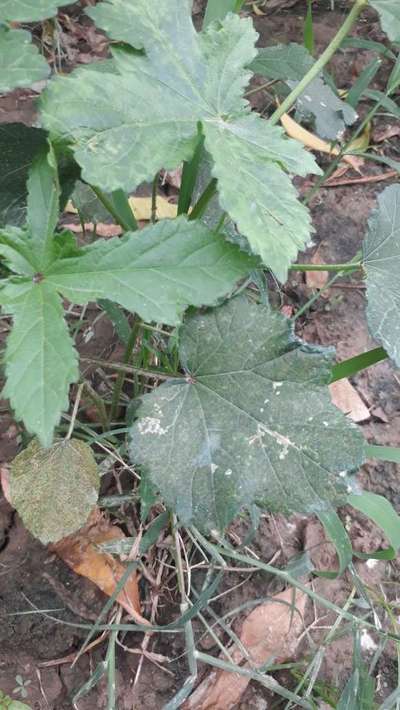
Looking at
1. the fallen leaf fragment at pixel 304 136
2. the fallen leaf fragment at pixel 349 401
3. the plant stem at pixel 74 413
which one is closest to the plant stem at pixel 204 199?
the plant stem at pixel 74 413

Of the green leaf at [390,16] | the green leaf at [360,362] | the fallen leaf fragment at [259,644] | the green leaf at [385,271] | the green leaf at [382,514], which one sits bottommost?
the fallen leaf fragment at [259,644]

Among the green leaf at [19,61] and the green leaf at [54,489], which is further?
the green leaf at [54,489]

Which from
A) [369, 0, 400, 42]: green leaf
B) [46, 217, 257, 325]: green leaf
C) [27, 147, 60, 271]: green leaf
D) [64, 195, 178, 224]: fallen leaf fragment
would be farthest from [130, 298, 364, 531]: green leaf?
[64, 195, 178, 224]: fallen leaf fragment

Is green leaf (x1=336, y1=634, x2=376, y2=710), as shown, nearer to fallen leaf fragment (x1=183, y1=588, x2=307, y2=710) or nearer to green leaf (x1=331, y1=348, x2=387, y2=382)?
fallen leaf fragment (x1=183, y1=588, x2=307, y2=710)

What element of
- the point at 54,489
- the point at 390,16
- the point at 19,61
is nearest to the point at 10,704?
the point at 54,489

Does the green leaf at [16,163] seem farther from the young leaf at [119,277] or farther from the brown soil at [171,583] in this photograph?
the brown soil at [171,583]

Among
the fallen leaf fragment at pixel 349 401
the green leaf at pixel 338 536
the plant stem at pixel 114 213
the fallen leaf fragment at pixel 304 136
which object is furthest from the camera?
the fallen leaf fragment at pixel 304 136

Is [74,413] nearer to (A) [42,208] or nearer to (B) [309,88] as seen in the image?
Result: (A) [42,208]
